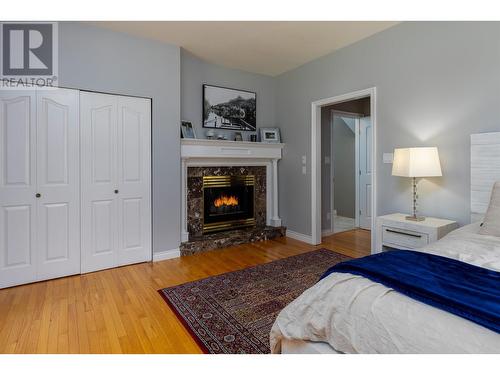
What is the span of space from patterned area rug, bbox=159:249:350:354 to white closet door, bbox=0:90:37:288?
56.6 inches

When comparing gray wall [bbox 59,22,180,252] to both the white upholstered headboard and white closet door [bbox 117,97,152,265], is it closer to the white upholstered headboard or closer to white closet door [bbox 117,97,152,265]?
white closet door [bbox 117,97,152,265]

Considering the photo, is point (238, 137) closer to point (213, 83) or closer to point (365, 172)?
point (213, 83)

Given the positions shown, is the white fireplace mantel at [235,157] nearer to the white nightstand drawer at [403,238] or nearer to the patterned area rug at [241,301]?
the patterned area rug at [241,301]

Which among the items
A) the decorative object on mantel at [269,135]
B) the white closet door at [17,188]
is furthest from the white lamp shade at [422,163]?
the white closet door at [17,188]

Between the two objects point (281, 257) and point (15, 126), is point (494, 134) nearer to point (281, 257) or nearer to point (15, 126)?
point (281, 257)

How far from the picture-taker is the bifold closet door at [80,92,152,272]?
308 centimetres

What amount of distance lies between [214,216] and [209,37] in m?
2.43

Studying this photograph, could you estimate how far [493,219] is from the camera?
1.99 metres

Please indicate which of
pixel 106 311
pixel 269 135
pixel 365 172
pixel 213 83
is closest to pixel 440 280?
pixel 106 311

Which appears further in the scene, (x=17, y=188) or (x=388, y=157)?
(x=388, y=157)

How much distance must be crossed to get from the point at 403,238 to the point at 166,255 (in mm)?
2657

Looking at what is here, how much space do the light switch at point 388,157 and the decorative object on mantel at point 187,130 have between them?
2472 mm
